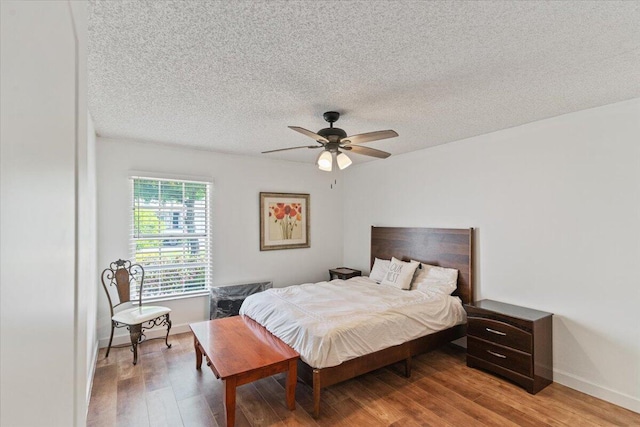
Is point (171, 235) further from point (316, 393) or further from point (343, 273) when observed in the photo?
point (316, 393)

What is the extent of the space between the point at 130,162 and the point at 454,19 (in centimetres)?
396

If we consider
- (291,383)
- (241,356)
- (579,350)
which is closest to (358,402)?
(291,383)

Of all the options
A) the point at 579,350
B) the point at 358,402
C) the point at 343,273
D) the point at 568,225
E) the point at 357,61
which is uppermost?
the point at 357,61

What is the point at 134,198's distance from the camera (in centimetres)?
402

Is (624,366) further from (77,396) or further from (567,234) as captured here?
(77,396)

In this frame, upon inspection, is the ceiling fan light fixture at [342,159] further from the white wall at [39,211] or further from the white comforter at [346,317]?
the white wall at [39,211]

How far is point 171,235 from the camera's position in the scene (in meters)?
4.26

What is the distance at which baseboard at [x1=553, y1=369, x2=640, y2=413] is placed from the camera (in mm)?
2633

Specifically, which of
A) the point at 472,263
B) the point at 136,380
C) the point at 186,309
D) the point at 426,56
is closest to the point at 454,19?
the point at 426,56

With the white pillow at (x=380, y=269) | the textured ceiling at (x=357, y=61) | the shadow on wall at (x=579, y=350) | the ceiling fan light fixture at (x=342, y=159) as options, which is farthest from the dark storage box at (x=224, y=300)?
the shadow on wall at (x=579, y=350)

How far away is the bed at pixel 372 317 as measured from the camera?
2623 mm

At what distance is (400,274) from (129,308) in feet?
11.7

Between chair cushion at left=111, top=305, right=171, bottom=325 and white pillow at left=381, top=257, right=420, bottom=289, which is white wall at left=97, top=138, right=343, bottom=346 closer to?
chair cushion at left=111, top=305, right=171, bottom=325

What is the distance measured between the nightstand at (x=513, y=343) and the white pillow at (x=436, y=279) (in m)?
0.45
